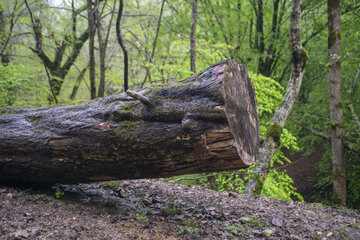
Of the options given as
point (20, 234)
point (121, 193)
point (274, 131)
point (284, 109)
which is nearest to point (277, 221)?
point (121, 193)

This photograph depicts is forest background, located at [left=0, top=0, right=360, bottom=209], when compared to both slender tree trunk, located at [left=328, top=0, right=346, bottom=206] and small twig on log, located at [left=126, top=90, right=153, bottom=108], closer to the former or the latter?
slender tree trunk, located at [left=328, top=0, right=346, bottom=206]

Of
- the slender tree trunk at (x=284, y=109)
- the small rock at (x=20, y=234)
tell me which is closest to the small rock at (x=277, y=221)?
the slender tree trunk at (x=284, y=109)

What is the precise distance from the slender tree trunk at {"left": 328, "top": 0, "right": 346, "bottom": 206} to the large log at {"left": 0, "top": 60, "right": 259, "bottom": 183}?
4647mm

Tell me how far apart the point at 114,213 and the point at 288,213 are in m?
2.26

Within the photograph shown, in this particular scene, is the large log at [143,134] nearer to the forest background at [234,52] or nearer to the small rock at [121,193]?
the small rock at [121,193]

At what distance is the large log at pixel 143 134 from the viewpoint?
2.16 meters

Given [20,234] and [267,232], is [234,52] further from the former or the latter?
[20,234]

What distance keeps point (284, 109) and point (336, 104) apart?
1787mm

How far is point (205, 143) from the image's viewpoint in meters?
2.14

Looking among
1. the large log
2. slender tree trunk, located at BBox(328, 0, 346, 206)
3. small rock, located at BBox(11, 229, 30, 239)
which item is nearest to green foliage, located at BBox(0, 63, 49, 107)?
the large log

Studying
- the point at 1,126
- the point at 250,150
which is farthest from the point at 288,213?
the point at 1,126

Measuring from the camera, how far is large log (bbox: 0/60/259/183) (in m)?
2.16

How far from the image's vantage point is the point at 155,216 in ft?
9.55

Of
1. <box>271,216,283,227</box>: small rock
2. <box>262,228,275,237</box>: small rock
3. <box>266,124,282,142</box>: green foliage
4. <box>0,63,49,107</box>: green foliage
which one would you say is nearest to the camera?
<box>262,228,275,237</box>: small rock
